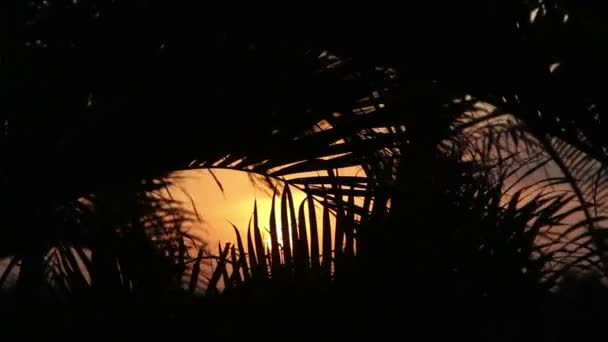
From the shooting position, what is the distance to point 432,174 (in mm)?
2014

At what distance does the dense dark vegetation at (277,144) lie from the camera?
1.45 m

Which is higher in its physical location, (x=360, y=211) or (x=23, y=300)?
(x=360, y=211)

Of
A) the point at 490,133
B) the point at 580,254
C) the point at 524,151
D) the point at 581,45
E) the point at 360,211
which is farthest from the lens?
the point at 524,151

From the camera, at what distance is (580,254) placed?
7.06 feet

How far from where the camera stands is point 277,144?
1739 mm

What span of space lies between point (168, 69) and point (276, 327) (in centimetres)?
66

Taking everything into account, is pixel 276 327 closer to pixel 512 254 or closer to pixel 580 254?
pixel 512 254

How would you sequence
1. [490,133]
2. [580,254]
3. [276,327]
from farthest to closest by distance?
[490,133]
[580,254]
[276,327]

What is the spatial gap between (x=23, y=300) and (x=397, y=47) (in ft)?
3.01

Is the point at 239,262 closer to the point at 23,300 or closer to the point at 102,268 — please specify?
the point at 102,268

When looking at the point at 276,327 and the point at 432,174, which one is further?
the point at 432,174

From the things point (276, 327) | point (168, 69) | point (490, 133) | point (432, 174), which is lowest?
point (276, 327)

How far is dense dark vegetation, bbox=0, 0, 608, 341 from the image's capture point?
145cm

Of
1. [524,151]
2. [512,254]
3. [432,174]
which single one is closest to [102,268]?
[432,174]
